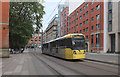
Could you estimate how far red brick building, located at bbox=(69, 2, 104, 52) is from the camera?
133 feet

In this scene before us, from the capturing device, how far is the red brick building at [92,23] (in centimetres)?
4047

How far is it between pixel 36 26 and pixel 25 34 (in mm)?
4078

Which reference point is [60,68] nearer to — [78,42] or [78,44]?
[78,44]

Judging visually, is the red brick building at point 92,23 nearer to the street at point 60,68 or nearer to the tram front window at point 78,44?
the tram front window at point 78,44

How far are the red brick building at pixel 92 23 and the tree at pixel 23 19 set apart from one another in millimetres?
10705


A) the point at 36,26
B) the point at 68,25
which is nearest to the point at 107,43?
the point at 36,26

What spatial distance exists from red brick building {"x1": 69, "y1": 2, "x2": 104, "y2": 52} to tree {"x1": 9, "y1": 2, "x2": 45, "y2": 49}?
10.7 metres

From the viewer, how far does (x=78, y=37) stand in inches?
598

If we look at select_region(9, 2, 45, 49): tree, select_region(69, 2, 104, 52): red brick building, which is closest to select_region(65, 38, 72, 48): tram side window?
select_region(69, 2, 104, 52): red brick building

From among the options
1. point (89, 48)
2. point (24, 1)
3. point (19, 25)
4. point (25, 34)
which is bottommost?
point (89, 48)

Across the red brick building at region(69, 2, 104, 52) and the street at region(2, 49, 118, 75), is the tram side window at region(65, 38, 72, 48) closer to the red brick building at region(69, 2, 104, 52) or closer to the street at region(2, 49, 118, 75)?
the street at region(2, 49, 118, 75)

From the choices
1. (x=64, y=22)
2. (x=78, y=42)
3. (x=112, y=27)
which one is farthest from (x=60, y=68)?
(x=64, y=22)

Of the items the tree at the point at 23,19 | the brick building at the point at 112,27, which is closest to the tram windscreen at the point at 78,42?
the tree at the point at 23,19

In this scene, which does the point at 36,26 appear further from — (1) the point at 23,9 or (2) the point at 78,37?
(2) the point at 78,37
